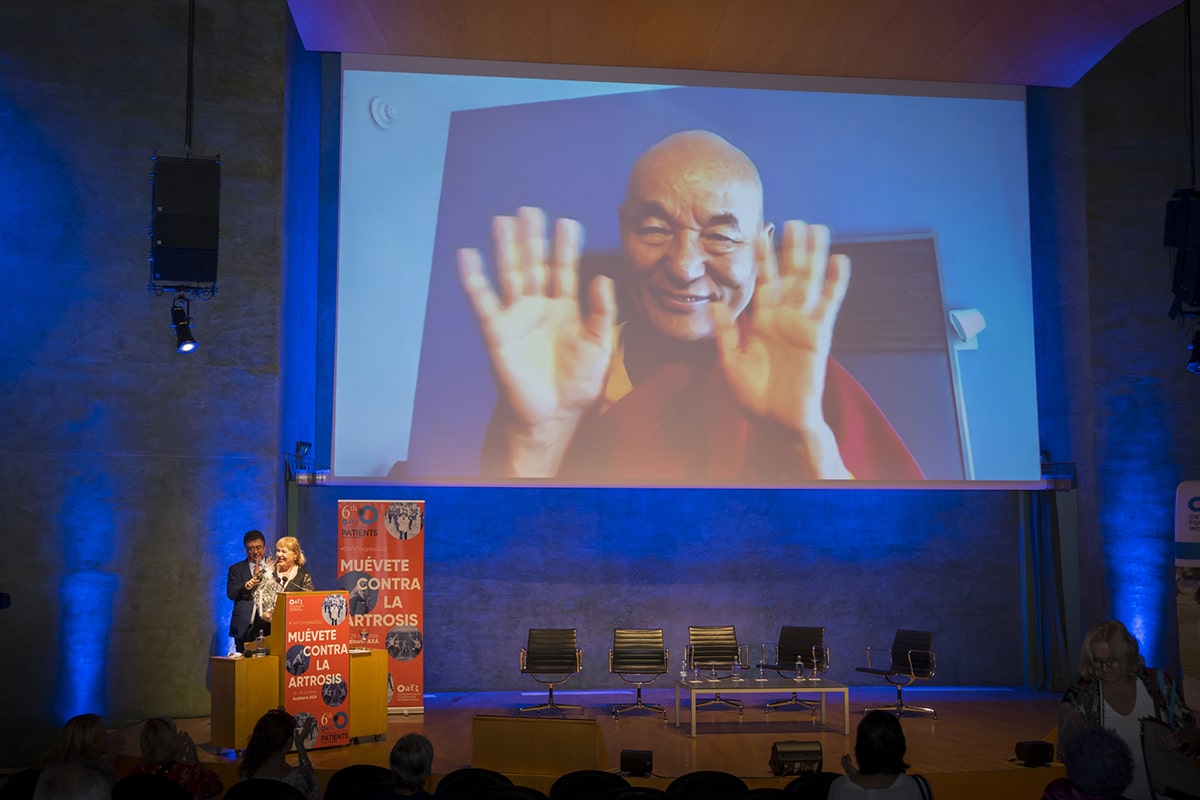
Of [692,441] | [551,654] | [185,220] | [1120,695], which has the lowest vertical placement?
[551,654]

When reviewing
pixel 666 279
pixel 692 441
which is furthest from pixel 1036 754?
pixel 666 279

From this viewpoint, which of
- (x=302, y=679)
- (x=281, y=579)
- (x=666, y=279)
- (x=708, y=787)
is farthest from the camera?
(x=666, y=279)

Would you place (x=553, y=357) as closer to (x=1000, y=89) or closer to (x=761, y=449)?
(x=761, y=449)

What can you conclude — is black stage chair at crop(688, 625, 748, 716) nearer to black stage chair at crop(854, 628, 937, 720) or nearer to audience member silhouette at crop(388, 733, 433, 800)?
black stage chair at crop(854, 628, 937, 720)

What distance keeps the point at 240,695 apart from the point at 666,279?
5143 mm

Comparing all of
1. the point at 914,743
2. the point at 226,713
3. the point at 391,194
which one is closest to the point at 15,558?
the point at 226,713

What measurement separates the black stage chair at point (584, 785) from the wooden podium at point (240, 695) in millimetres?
3262

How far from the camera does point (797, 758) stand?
6027 mm

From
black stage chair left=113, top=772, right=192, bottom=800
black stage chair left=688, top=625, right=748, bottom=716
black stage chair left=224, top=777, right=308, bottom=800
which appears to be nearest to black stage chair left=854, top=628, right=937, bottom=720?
black stage chair left=688, top=625, right=748, bottom=716

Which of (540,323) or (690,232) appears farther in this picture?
(690,232)

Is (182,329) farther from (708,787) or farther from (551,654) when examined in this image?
(708,787)

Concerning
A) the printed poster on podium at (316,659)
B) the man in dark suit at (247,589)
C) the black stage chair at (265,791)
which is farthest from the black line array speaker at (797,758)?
the man in dark suit at (247,589)

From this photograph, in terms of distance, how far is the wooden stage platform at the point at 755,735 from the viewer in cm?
629

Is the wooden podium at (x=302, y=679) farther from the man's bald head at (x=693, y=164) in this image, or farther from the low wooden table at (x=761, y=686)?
the man's bald head at (x=693, y=164)
